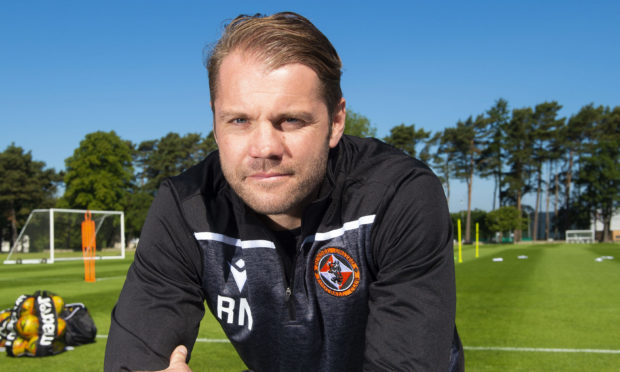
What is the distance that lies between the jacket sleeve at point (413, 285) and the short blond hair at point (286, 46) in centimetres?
51

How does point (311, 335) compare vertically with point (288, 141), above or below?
below

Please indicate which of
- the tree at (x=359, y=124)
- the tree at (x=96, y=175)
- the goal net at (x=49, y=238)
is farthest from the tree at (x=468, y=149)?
the goal net at (x=49, y=238)

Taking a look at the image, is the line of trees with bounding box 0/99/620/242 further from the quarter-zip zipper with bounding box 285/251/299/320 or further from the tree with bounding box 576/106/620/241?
the quarter-zip zipper with bounding box 285/251/299/320

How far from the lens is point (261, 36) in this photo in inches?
81.8

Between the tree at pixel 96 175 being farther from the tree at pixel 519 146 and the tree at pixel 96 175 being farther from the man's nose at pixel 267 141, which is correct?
the man's nose at pixel 267 141

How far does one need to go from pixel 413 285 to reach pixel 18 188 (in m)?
77.9

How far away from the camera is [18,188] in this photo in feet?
229

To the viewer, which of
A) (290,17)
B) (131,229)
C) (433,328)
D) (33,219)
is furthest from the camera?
(131,229)

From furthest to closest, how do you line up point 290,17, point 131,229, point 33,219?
1. point 131,229
2. point 33,219
3. point 290,17

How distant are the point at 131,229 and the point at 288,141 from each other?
79.0 meters

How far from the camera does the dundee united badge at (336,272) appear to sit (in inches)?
86.5

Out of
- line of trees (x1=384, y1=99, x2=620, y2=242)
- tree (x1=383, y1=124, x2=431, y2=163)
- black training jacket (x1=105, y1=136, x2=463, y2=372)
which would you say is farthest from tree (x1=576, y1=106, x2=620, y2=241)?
black training jacket (x1=105, y1=136, x2=463, y2=372)

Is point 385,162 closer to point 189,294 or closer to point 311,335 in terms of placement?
point 311,335

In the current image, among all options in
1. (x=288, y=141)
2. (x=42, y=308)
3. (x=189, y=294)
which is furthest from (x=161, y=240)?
(x=42, y=308)
